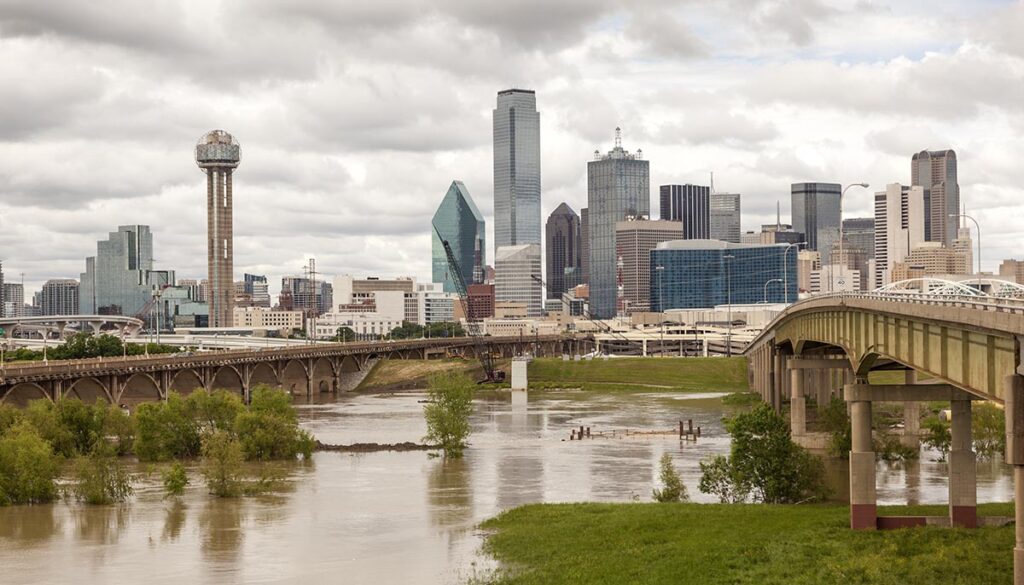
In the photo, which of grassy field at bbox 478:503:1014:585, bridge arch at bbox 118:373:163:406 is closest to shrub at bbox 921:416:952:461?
grassy field at bbox 478:503:1014:585

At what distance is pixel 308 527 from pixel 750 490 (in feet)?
80.6

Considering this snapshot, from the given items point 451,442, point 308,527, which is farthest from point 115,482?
point 451,442

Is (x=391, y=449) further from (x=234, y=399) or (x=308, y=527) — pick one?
(x=308, y=527)

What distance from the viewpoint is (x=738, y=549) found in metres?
56.0

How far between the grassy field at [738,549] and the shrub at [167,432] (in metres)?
44.1

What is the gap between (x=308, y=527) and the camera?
71.5 metres

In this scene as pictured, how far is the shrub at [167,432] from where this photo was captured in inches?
4166

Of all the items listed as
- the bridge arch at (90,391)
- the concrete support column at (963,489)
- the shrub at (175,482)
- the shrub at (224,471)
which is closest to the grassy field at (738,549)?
the concrete support column at (963,489)

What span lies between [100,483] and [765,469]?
128ft

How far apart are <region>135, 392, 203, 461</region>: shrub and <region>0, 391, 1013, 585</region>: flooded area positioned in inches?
432

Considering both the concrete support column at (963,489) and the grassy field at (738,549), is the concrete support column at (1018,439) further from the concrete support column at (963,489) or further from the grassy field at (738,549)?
the concrete support column at (963,489)

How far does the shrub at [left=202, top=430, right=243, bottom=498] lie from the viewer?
83062 mm

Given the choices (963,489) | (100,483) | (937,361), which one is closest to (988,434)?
(963,489)

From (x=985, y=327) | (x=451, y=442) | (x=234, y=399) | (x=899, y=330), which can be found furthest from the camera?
(x=234, y=399)
